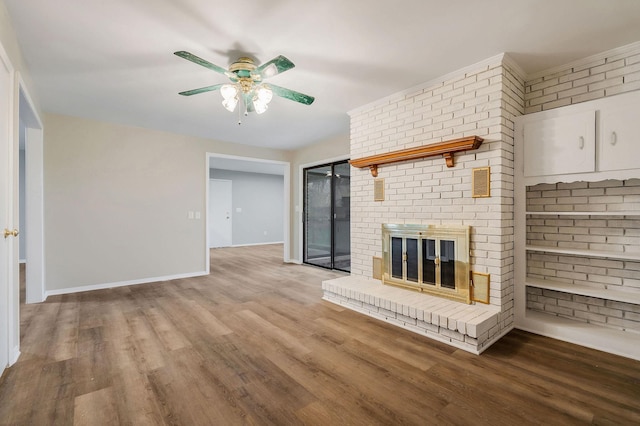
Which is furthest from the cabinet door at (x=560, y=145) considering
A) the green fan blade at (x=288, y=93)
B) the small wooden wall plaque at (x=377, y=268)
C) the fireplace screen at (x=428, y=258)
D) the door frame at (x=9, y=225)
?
the door frame at (x=9, y=225)

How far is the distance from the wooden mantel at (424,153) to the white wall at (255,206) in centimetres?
626

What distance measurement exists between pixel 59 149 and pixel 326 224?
4230mm

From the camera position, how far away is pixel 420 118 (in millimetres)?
3119

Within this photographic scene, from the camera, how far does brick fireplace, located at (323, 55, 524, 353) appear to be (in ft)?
8.39

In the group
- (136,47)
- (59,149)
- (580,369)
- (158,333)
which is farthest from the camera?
(59,149)

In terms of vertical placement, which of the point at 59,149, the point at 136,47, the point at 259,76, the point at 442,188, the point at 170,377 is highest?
the point at 136,47

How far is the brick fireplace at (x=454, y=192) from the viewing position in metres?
2.56

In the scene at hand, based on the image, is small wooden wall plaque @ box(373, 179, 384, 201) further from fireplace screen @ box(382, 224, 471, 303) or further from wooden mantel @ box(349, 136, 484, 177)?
fireplace screen @ box(382, 224, 471, 303)

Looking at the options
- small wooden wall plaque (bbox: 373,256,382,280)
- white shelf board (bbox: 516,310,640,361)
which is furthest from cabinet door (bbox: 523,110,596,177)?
small wooden wall plaque (bbox: 373,256,382,280)

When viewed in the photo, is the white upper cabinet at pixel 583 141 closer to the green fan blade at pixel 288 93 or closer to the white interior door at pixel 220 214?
the green fan blade at pixel 288 93

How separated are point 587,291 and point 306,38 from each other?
3.03 m

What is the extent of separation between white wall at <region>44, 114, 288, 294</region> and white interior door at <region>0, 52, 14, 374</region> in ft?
7.48

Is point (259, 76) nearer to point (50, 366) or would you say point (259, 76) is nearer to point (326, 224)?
point (50, 366)

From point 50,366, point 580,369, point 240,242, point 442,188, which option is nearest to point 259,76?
point 442,188
